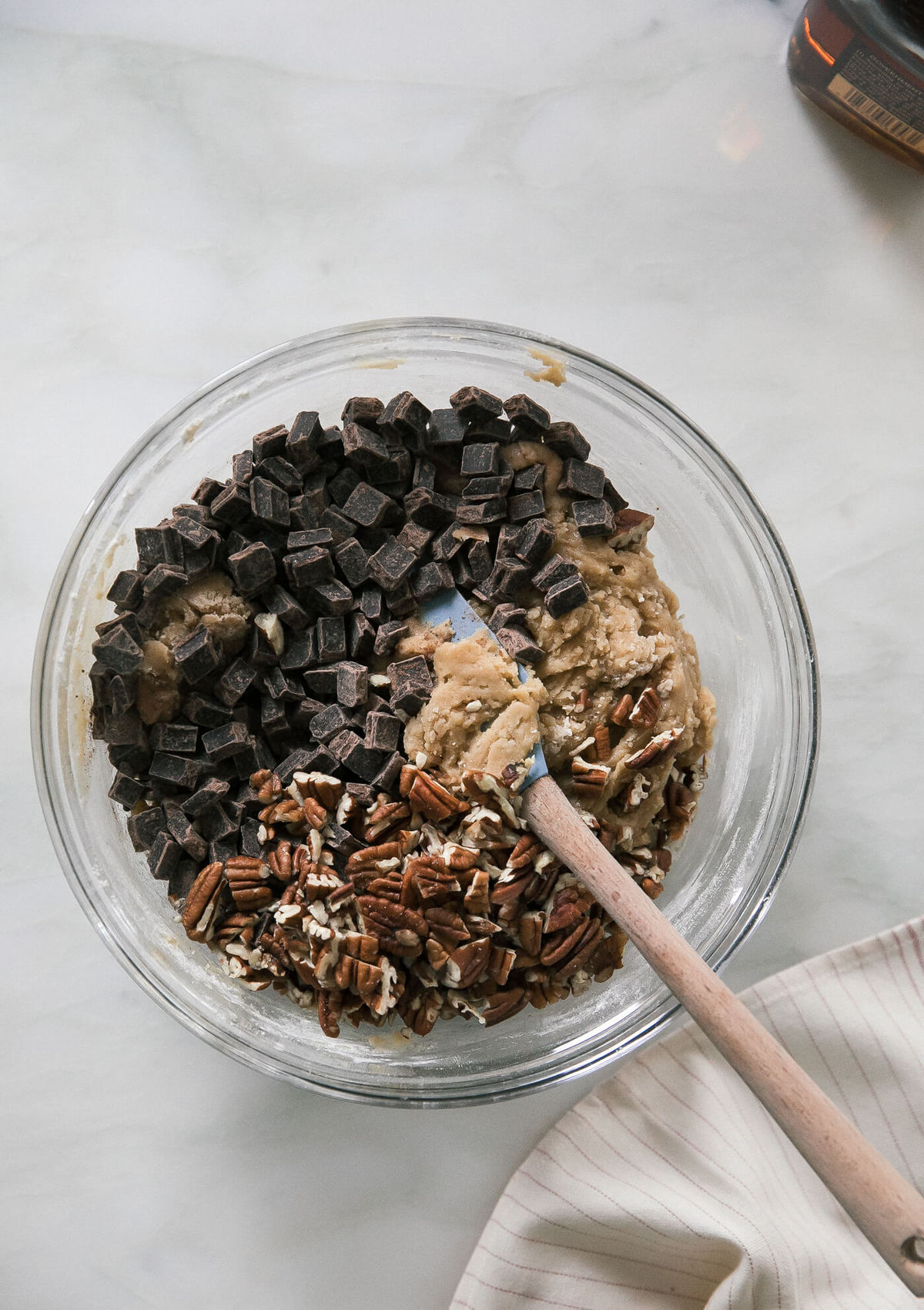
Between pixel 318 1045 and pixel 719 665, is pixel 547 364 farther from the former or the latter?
pixel 318 1045

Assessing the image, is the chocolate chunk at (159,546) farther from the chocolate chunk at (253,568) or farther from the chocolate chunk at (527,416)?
the chocolate chunk at (527,416)

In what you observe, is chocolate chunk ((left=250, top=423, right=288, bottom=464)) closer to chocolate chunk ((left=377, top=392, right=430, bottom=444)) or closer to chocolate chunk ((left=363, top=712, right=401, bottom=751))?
chocolate chunk ((left=377, top=392, right=430, bottom=444))

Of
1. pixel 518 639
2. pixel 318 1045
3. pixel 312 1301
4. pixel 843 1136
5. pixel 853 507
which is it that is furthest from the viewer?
pixel 853 507

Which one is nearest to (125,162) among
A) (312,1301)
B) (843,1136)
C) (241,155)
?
(241,155)

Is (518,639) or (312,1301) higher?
(518,639)

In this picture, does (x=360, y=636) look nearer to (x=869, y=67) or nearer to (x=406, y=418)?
(x=406, y=418)

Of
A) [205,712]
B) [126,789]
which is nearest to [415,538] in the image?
[205,712]

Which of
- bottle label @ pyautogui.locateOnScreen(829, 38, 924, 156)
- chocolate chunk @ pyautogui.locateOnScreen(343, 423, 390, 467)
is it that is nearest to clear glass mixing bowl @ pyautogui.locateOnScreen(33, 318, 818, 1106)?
chocolate chunk @ pyautogui.locateOnScreen(343, 423, 390, 467)

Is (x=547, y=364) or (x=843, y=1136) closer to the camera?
(x=843, y=1136)
